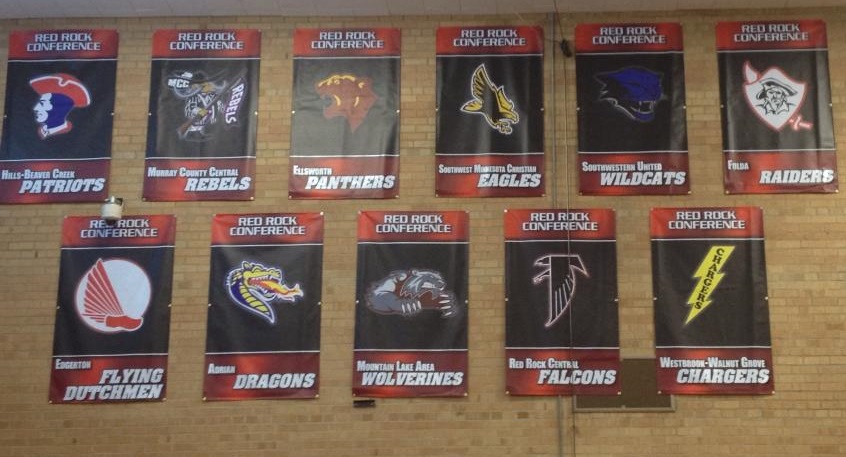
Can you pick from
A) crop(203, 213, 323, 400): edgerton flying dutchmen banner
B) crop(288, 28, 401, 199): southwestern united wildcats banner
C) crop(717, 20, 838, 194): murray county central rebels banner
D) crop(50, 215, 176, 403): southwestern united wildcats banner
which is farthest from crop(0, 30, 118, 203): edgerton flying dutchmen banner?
crop(717, 20, 838, 194): murray county central rebels banner

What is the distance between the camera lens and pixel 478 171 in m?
7.86

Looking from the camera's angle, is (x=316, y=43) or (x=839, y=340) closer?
(x=839, y=340)

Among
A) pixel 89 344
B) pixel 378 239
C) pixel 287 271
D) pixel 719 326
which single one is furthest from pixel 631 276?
pixel 89 344

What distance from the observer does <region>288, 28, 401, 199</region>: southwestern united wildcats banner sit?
25.9ft

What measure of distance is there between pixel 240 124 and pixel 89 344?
2.50 metres

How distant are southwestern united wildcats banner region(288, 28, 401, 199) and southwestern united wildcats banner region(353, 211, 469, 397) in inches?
16.8

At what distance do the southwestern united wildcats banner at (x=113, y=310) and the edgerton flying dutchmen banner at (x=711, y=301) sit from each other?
459cm

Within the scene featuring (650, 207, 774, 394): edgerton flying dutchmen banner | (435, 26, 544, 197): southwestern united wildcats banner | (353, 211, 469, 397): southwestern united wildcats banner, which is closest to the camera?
(650, 207, 774, 394): edgerton flying dutchmen banner

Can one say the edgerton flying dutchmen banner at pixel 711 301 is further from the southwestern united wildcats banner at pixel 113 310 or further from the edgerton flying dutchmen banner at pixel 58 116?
the edgerton flying dutchmen banner at pixel 58 116

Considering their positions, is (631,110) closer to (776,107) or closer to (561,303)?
(776,107)

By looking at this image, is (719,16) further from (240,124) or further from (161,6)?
(161,6)

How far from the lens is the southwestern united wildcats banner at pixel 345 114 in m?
7.90

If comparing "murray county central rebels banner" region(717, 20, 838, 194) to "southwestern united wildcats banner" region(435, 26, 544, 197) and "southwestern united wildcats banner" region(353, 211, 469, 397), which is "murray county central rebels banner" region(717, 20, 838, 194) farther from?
"southwestern united wildcats banner" region(353, 211, 469, 397)

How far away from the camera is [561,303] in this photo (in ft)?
25.0
